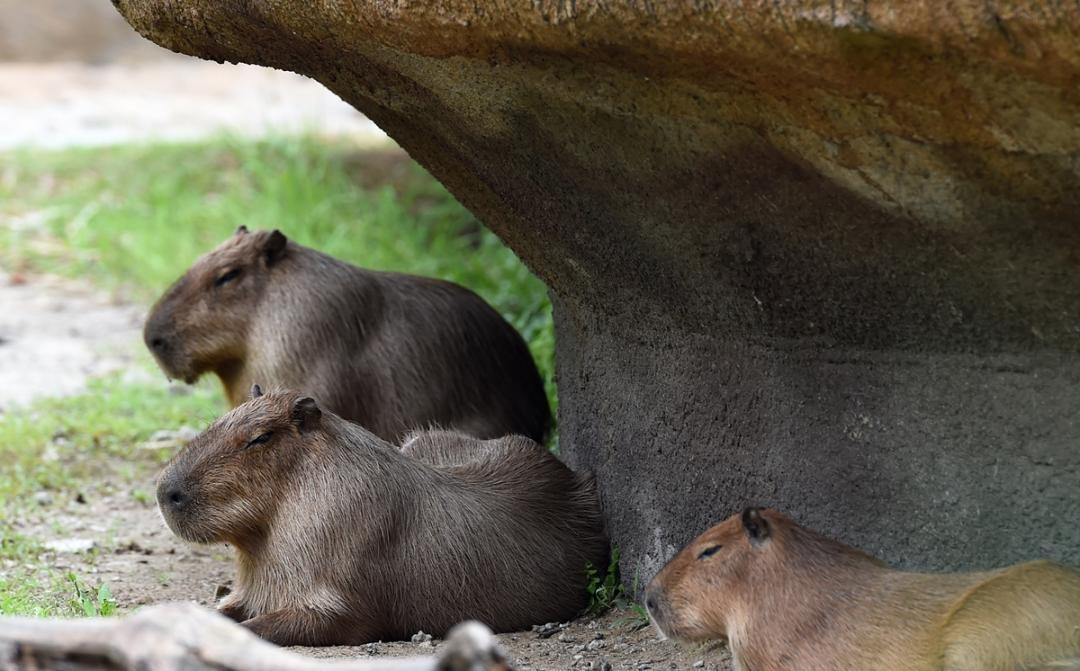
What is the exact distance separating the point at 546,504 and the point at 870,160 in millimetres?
1825

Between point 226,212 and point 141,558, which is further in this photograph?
point 226,212

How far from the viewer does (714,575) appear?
336 centimetres

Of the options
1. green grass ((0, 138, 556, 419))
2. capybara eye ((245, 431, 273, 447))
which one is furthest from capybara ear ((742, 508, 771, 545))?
green grass ((0, 138, 556, 419))

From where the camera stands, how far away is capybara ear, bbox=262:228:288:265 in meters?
5.22

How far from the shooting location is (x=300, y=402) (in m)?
4.01

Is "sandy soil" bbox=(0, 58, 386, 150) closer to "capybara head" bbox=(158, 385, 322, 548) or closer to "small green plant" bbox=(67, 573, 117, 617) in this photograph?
"small green plant" bbox=(67, 573, 117, 617)

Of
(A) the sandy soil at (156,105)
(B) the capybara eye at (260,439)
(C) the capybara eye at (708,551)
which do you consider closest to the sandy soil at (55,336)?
(A) the sandy soil at (156,105)

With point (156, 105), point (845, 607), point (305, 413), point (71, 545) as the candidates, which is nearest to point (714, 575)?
point (845, 607)

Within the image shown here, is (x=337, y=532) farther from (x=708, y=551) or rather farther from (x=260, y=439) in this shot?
(x=708, y=551)

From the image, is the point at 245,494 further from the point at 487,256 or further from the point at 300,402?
the point at 487,256

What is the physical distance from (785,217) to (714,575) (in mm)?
828

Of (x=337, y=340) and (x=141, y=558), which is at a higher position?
(x=337, y=340)

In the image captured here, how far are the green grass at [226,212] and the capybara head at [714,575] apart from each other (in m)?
4.08

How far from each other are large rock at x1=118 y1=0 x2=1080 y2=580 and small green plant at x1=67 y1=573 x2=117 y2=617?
1.50m
